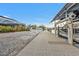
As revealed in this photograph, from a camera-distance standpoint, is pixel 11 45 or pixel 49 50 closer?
pixel 49 50

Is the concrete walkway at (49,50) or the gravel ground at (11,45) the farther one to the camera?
the gravel ground at (11,45)

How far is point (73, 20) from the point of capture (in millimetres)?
9281

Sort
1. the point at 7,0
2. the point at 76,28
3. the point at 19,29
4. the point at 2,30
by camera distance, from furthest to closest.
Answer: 1. the point at 19,29
2. the point at 2,30
3. the point at 76,28
4. the point at 7,0

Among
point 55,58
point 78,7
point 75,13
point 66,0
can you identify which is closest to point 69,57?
point 55,58

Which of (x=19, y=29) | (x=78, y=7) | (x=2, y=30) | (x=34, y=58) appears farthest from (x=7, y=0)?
(x=19, y=29)

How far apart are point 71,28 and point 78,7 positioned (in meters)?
1.06

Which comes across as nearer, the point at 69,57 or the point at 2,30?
the point at 69,57

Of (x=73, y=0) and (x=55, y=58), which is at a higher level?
(x=73, y=0)

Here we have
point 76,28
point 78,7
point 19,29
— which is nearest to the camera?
point 78,7

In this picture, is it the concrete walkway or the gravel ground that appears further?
the gravel ground

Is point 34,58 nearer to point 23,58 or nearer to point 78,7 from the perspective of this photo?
point 23,58

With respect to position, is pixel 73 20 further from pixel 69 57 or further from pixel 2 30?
pixel 2 30

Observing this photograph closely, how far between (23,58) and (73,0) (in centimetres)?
295

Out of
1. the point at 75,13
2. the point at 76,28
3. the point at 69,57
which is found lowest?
the point at 69,57
